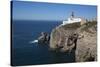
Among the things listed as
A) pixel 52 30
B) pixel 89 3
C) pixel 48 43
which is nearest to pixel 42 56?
pixel 48 43

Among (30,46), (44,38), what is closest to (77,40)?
(44,38)

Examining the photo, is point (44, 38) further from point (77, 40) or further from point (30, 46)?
point (77, 40)

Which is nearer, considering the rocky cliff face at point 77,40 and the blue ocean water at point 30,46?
the blue ocean water at point 30,46
